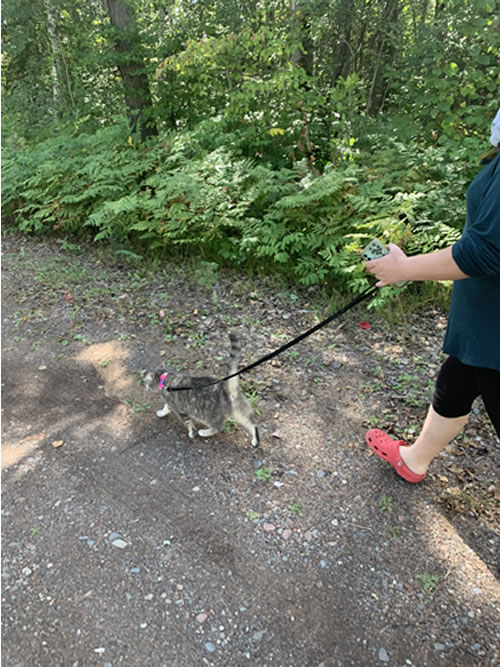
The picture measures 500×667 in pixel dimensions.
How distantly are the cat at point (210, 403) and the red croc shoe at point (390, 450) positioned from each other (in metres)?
0.88

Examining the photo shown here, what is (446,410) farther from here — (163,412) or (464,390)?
(163,412)

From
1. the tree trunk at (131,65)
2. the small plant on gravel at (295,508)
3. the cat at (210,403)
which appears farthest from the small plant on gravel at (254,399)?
the tree trunk at (131,65)

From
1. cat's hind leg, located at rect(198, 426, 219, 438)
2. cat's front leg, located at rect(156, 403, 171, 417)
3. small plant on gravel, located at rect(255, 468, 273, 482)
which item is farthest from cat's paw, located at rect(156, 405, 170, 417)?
small plant on gravel, located at rect(255, 468, 273, 482)

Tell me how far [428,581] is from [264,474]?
1.23 m

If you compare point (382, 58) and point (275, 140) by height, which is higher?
point (382, 58)

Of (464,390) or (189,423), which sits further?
(189,423)

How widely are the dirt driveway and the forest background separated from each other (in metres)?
1.32

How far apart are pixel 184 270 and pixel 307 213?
1.95 meters

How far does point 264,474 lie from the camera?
323 centimetres

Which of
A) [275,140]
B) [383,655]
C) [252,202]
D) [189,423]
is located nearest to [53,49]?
[275,140]

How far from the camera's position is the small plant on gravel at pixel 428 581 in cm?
244

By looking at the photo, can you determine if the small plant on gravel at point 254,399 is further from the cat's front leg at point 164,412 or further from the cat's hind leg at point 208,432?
the cat's front leg at point 164,412

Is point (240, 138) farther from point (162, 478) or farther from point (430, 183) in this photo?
point (162, 478)

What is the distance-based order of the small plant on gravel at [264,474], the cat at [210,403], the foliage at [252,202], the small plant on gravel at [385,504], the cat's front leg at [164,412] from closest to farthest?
the small plant on gravel at [385,504]
the small plant on gravel at [264,474]
the cat at [210,403]
the cat's front leg at [164,412]
the foliage at [252,202]
